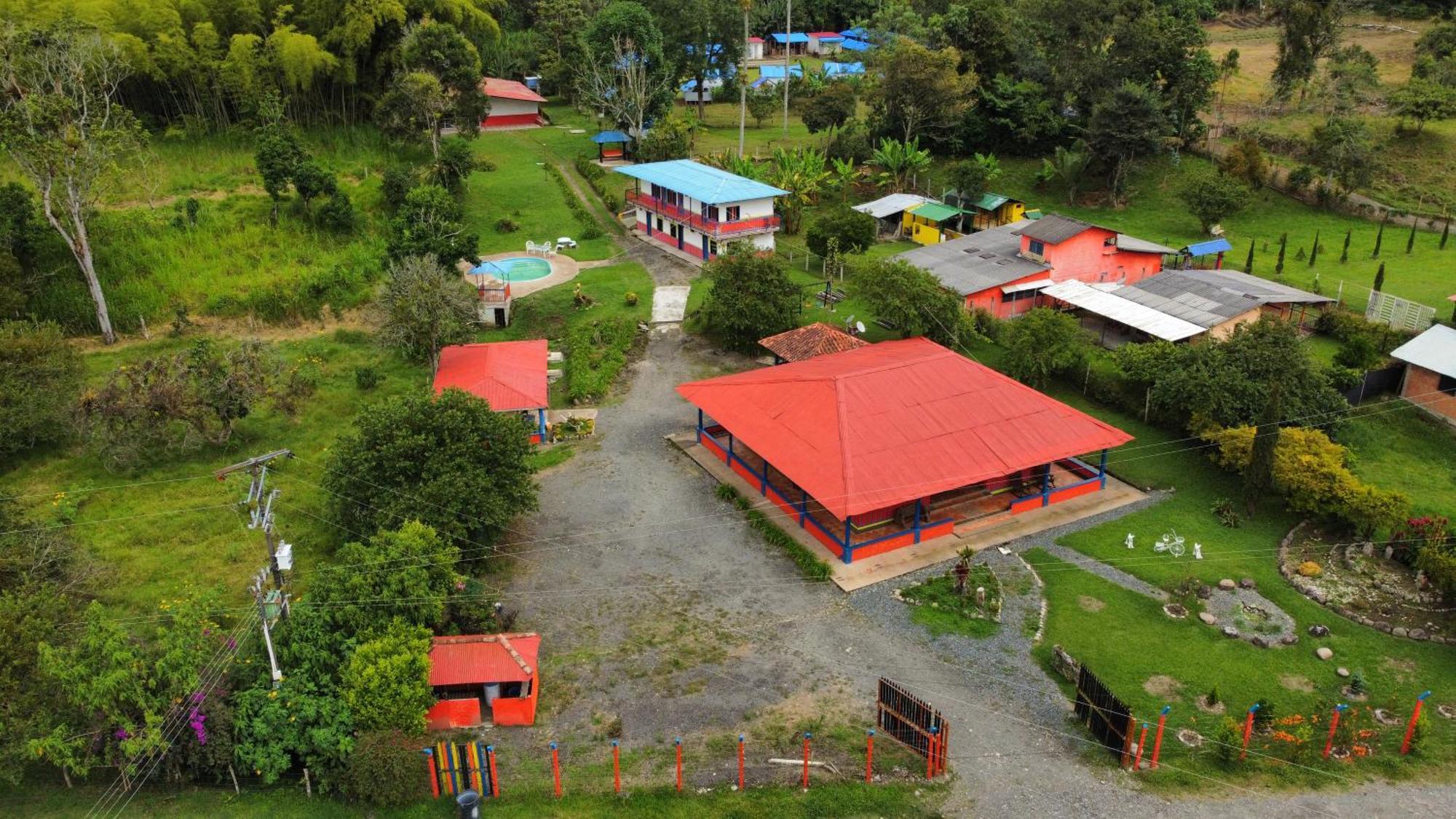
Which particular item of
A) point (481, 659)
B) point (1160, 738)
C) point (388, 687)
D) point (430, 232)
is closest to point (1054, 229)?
point (430, 232)

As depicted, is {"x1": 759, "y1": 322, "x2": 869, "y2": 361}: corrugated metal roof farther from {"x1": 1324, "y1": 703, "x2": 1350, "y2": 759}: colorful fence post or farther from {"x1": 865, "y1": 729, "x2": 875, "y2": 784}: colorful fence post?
{"x1": 1324, "y1": 703, "x2": 1350, "y2": 759}: colorful fence post

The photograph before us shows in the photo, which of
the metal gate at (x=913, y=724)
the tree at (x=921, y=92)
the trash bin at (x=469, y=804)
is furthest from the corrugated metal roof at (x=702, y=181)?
the trash bin at (x=469, y=804)

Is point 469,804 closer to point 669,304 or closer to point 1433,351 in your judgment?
point 669,304

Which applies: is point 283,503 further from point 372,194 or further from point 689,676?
point 372,194

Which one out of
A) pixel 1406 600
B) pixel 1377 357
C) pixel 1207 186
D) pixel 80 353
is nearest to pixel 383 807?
pixel 1406 600

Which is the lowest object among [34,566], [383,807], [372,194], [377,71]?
[383,807]

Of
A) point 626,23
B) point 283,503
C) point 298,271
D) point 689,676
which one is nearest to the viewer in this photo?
point 689,676

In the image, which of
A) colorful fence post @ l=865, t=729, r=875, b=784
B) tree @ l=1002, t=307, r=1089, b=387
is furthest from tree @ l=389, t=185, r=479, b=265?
colorful fence post @ l=865, t=729, r=875, b=784
